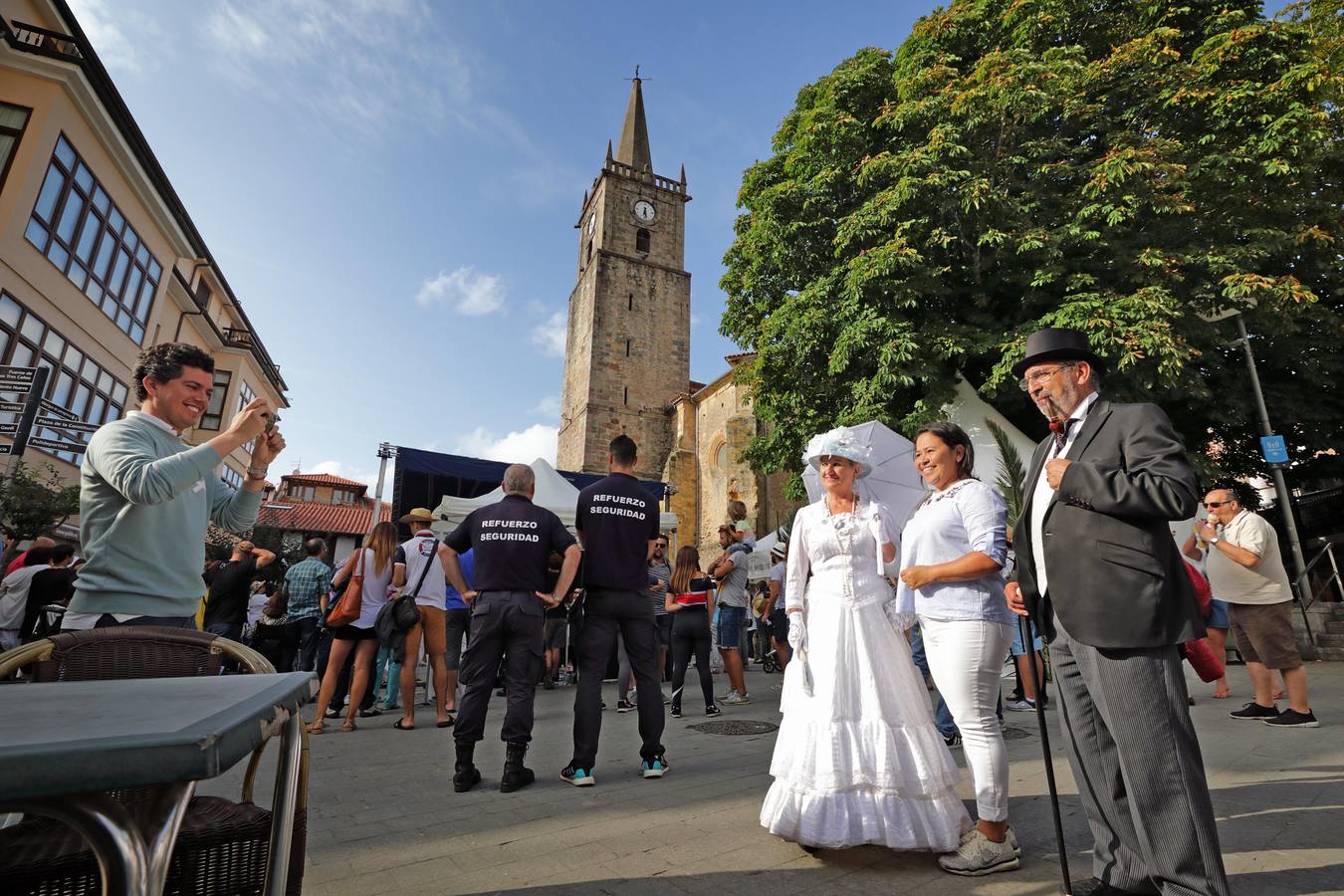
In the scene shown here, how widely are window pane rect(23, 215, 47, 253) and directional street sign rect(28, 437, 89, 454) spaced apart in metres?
4.10

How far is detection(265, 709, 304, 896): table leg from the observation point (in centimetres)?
139

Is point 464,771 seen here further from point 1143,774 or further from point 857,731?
point 1143,774

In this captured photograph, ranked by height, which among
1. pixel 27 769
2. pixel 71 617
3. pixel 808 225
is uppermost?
pixel 808 225

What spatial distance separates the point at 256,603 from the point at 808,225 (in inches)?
489

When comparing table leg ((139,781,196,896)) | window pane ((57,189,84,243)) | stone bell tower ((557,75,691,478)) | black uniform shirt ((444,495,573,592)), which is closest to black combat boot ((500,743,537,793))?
black uniform shirt ((444,495,573,592))

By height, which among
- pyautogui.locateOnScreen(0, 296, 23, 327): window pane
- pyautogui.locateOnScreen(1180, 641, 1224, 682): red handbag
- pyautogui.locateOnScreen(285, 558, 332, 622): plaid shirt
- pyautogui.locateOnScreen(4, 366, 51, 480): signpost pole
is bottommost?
pyautogui.locateOnScreen(1180, 641, 1224, 682): red handbag

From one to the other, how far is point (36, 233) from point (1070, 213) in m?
20.1

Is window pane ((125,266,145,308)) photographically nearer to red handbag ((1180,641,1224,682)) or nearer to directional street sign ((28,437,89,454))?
directional street sign ((28,437,89,454))

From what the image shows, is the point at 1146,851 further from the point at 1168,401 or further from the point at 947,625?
the point at 1168,401

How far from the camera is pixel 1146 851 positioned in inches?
82.8

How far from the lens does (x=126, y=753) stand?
0.83 metres

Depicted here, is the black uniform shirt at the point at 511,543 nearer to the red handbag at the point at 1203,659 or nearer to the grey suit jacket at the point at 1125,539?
the grey suit jacket at the point at 1125,539

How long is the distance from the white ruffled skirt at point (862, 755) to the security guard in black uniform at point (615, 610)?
1.44 metres

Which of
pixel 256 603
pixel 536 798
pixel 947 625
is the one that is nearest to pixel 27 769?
pixel 947 625
